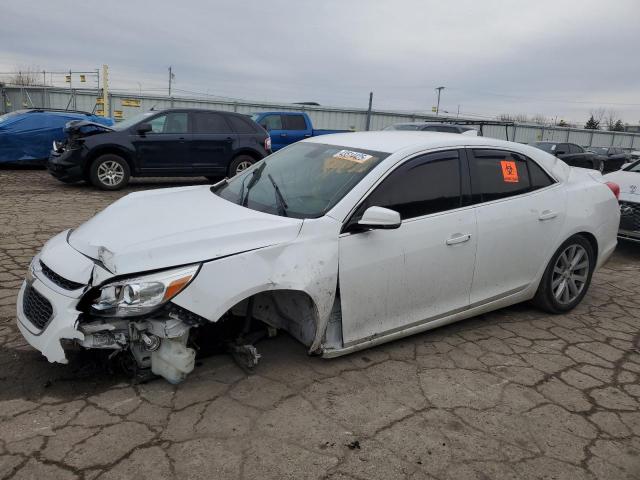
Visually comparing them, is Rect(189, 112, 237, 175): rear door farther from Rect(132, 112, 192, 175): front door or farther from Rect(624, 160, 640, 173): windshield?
Rect(624, 160, 640, 173): windshield

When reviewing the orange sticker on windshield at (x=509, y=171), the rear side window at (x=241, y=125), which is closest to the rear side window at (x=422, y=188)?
the orange sticker on windshield at (x=509, y=171)

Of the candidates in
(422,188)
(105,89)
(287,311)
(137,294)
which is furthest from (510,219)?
(105,89)

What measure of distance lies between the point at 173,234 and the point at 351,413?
144 centimetres

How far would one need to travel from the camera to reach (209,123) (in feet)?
35.2

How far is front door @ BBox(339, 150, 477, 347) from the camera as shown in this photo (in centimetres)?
324

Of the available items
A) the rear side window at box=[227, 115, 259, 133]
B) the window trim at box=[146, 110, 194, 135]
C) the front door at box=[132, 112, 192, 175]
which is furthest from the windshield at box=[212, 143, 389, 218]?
the rear side window at box=[227, 115, 259, 133]

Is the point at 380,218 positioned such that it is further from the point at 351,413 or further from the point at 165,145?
the point at 165,145

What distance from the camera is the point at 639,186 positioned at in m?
6.96

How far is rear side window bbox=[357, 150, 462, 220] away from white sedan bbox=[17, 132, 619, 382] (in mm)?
10

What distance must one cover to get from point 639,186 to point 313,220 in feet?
19.1

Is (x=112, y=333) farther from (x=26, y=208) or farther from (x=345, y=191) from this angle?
(x=26, y=208)

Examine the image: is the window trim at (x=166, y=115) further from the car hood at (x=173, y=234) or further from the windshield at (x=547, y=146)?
the windshield at (x=547, y=146)

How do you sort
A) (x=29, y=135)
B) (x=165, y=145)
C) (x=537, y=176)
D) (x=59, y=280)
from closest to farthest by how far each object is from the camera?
(x=59, y=280) → (x=537, y=176) → (x=165, y=145) → (x=29, y=135)

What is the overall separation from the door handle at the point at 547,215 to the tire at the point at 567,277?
0.32m
